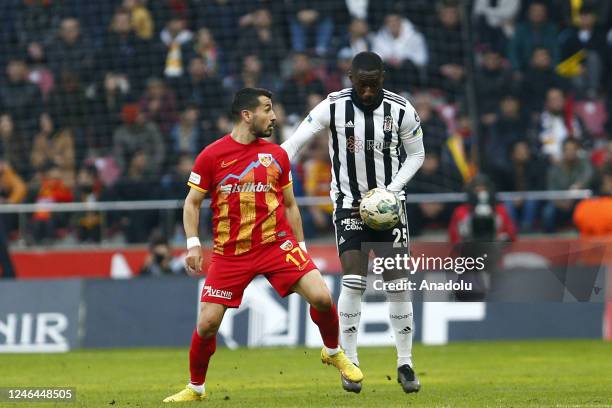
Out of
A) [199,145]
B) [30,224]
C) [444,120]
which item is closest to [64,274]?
[30,224]

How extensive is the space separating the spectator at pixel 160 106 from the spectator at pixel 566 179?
597 cm

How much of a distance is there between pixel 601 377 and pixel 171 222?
27.3 ft

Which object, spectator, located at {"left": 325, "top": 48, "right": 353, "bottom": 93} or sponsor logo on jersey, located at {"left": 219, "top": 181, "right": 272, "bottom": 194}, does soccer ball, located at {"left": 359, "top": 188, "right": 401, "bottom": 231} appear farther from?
spectator, located at {"left": 325, "top": 48, "right": 353, "bottom": 93}

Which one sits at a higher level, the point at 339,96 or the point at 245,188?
the point at 339,96

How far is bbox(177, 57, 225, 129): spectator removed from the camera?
19719mm

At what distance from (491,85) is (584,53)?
1.47 metres

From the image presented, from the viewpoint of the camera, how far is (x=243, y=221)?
878 cm

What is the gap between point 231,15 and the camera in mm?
20688

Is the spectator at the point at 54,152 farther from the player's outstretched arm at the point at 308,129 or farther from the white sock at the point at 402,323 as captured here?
the white sock at the point at 402,323

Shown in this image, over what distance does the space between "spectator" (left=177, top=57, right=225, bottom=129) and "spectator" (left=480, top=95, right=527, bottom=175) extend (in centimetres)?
405

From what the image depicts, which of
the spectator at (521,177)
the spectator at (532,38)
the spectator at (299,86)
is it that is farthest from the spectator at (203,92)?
the spectator at (521,177)

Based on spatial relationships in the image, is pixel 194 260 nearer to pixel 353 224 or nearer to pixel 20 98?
pixel 353 224

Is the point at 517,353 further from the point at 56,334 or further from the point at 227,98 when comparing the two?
the point at 227,98

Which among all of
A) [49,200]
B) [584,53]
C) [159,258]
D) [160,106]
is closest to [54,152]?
[49,200]
